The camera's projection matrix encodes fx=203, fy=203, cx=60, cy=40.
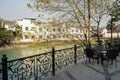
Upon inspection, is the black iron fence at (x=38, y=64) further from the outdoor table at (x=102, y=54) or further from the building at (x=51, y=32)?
the outdoor table at (x=102, y=54)

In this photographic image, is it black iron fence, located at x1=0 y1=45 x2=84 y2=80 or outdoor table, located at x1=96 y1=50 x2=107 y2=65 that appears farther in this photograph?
outdoor table, located at x1=96 y1=50 x2=107 y2=65

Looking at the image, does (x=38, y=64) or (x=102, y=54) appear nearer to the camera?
(x=38, y=64)

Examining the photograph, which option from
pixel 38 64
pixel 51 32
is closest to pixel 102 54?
pixel 51 32

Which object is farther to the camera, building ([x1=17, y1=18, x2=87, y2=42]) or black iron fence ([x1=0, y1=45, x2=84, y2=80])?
building ([x1=17, y1=18, x2=87, y2=42])

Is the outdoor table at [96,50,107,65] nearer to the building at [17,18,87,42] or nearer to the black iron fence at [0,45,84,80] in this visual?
the black iron fence at [0,45,84,80]

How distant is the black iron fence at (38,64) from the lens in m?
4.74

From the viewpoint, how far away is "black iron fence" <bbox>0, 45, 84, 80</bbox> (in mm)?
4743

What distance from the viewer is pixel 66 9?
10.7 metres

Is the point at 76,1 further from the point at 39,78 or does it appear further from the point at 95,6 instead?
the point at 39,78

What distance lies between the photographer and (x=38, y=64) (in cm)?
658

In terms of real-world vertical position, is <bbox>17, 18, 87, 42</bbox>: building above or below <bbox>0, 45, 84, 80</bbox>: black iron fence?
above

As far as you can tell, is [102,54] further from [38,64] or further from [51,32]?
[38,64]

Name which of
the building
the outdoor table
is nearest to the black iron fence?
the building

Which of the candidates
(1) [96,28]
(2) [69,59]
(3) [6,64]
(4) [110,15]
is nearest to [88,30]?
(1) [96,28]
